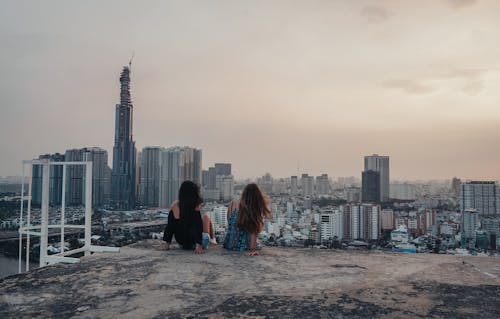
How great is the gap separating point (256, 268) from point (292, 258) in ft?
1.24

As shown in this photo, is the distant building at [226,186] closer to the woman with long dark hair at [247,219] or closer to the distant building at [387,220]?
the distant building at [387,220]

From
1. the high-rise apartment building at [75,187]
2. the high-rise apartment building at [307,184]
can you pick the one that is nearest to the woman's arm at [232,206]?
the high-rise apartment building at [75,187]

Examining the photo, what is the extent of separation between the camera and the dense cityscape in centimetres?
1511

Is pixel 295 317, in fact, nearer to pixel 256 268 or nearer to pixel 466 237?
pixel 256 268

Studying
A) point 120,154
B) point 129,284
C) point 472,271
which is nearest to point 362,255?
point 472,271

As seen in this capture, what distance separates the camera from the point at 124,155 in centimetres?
2744

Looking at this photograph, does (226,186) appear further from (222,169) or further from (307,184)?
(307,184)

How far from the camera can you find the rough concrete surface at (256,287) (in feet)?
4.21

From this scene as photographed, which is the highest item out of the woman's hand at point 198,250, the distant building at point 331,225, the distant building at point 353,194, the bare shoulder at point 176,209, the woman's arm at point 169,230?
the bare shoulder at point 176,209

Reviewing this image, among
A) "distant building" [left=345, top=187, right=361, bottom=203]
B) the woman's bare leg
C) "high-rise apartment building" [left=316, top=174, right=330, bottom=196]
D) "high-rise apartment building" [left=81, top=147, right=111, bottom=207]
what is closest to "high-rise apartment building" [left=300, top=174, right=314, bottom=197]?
"high-rise apartment building" [left=316, top=174, right=330, bottom=196]

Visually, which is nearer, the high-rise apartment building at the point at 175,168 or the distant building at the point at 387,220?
the distant building at the point at 387,220

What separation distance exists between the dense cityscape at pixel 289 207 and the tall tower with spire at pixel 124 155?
67mm

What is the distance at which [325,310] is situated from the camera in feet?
4.24

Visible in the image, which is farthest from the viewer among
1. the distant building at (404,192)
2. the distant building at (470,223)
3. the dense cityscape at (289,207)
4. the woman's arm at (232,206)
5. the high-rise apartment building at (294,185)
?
the high-rise apartment building at (294,185)
